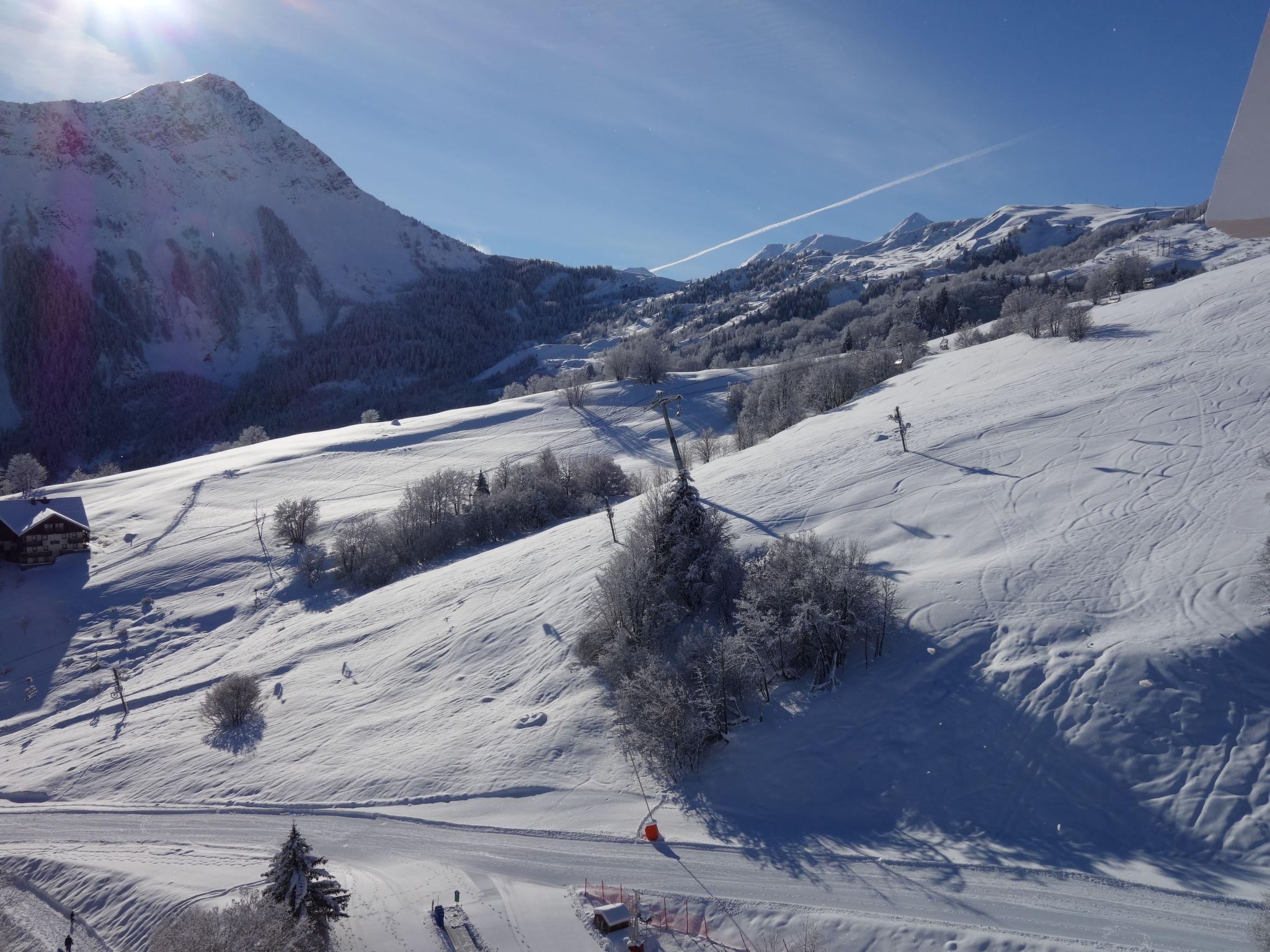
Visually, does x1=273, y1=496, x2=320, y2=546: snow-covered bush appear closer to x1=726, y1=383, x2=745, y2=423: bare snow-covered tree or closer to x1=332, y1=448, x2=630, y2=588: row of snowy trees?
x1=332, y1=448, x2=630, y2=588: row of snowy trees

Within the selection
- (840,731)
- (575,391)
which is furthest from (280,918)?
(575,391)

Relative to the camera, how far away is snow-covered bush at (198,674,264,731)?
27.2 metres

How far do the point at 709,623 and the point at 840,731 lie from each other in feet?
23.1

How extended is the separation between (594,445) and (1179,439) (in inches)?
1827

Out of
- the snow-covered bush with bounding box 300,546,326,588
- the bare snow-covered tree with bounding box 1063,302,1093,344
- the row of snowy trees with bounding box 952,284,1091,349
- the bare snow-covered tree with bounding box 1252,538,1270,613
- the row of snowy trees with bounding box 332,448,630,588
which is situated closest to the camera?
the bare snow-covered tree with bounding box 1252,538,1270,613

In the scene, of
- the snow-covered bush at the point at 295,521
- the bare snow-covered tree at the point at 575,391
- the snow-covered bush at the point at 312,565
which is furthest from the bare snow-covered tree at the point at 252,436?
the snow-covered bush at the point at 312,565

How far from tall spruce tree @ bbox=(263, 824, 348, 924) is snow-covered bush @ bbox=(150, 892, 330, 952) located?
0.25 meters

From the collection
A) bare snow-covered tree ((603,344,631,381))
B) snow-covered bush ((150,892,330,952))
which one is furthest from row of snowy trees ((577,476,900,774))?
bare snow-covered tree ((603,344,631,381))

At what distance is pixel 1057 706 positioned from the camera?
54.5ft

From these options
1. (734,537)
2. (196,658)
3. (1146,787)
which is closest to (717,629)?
(734,537)

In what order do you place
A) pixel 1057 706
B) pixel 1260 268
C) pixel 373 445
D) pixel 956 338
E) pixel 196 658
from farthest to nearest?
pixel 373 445 → pixel 956 338 → pixel 1260 268 → pixel 196 658 → pixel 1057 706

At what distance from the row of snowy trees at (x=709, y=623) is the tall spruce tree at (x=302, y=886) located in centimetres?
852

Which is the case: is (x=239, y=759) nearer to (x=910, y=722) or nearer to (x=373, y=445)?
(x=910, y=722)

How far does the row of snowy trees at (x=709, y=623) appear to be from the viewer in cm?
1966
